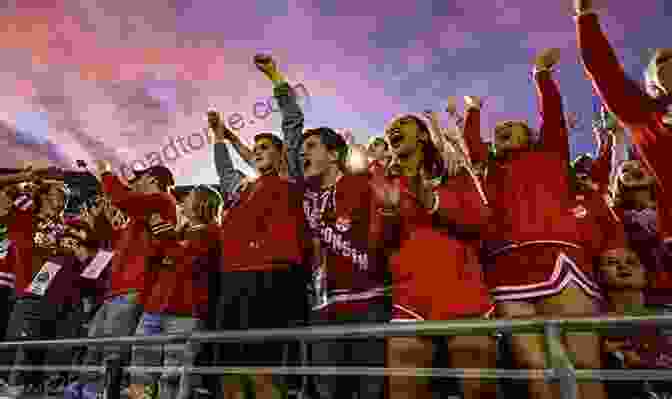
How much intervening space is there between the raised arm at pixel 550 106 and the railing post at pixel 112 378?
83.2 inches

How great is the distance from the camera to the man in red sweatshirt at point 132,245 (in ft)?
11.8

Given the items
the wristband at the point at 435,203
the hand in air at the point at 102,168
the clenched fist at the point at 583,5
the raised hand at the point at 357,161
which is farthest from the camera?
the hand in air at the point at 102,168

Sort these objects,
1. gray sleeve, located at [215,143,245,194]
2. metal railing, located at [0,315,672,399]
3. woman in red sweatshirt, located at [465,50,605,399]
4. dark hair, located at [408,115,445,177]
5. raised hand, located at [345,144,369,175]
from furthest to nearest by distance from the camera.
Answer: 1. gray sleeve, located at [215,143,245,194]
2. raised hand, located at [345,144,369,175]
3. dark hair, located at [408,115,445,177]
4. woman in red sweatshirt, located at [465,50,605,399]
5. metal railing, located at [0,315,672,399]

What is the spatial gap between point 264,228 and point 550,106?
5.16 ft

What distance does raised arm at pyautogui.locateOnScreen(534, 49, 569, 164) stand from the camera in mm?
2449

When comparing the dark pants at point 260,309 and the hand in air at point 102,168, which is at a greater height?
the hand in air at point 102,168

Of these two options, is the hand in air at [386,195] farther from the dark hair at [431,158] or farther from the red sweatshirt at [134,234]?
the red sweatshirt at [134,234]

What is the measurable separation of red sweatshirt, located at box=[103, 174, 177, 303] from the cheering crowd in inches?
0.4

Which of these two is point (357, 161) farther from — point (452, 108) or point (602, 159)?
point (602, 159)

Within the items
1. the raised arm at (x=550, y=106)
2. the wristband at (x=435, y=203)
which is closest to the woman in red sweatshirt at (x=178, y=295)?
the wristband at (x=435, y=203)

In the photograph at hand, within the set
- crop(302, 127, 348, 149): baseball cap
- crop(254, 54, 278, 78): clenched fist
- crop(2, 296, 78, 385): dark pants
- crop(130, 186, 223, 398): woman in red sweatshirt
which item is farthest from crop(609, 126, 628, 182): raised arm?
crop(2, 296, 78, 385): dark pants

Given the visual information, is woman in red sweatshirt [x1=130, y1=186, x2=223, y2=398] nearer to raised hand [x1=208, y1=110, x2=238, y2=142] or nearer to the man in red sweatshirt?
the man in red sweatshirt

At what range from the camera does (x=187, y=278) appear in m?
3.51

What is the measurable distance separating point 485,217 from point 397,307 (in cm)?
54
